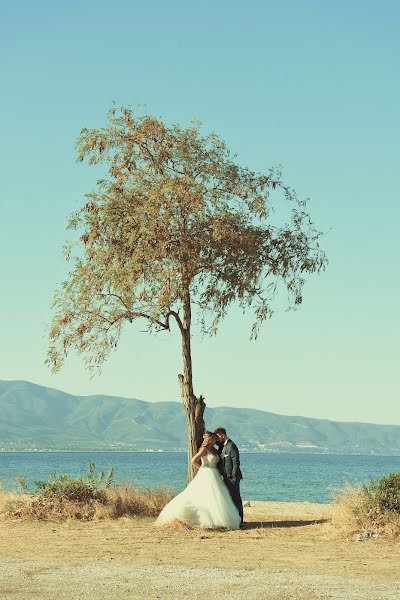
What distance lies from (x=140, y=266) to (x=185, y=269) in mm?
1283

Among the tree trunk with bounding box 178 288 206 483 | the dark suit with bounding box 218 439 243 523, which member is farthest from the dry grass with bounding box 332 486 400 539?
the tree trunk with bounding box 178 288 206 483

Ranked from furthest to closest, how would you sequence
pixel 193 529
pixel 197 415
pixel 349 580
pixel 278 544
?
pixel 197 415 → pixel 193 529 → pixel 278 544 → pixel 349 580

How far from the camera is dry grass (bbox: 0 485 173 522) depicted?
24359 mm

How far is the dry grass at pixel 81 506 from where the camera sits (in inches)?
959

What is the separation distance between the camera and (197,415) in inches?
1017

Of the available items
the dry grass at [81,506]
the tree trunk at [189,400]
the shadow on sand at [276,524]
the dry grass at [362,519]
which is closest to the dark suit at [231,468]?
the shadow on sand at [276,524]

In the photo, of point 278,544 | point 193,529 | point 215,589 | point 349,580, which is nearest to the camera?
point 215,589

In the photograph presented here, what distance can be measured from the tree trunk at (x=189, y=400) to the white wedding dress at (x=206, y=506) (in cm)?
269

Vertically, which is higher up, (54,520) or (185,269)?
(185,269)

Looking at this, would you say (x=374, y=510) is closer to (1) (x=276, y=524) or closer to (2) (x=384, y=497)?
(2) (x=384, y=497)

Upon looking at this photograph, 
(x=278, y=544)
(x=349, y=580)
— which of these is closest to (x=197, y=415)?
(x=278, y=544)

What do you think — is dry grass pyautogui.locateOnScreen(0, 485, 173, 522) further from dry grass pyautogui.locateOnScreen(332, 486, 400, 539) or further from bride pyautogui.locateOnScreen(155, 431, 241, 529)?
dry grass pyautogui.locateOnScreen(332, 486, 400, 539)

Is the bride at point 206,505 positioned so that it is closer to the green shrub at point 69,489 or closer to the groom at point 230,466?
the groom at point 230,466

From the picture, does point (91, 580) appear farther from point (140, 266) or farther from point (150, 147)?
point (150, 147)
